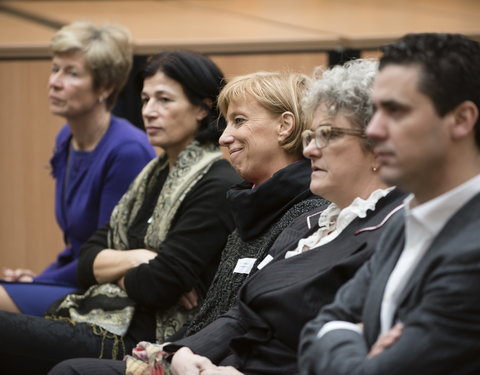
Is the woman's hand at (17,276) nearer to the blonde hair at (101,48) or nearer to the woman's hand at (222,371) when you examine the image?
the blonde hair at (101,48)

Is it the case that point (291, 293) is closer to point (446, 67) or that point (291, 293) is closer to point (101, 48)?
point (446, 67)

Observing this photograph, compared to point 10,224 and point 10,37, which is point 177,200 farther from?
point 10,37

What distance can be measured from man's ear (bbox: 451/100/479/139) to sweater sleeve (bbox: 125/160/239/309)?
133cm

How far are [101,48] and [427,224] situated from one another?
2.37 meters

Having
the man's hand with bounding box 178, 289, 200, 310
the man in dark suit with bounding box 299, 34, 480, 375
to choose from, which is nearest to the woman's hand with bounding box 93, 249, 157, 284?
the man's hand with bounding box 178, 289, 200, 310

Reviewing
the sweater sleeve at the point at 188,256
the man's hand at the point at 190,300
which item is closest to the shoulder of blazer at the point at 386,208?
the sweater sleeve at the point at 188,256

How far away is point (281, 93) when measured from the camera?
2393 mm

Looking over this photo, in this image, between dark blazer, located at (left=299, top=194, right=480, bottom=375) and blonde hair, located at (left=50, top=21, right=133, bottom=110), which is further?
blonde hair, located at (left=50, top=21, right=133, bottom=110)

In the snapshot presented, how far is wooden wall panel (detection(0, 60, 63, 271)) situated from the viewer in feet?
13.9

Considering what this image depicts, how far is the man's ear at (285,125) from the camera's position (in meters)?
2.37

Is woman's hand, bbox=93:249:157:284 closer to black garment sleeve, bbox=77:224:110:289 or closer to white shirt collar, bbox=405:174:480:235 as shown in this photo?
black garment sleeve, bbox=77:224:110:289

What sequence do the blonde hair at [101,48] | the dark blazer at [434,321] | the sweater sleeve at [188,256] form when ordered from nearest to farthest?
the dark blazer at [434,321] → the sweater sleeve at [188,256] → the blonde hair at [101,48]

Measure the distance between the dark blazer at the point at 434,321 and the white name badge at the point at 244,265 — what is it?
75 centimetres

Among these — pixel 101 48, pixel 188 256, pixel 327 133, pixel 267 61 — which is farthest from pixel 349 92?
pixel 267 61
